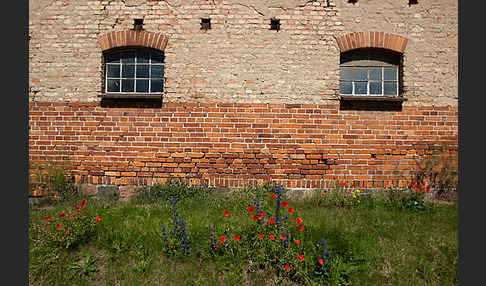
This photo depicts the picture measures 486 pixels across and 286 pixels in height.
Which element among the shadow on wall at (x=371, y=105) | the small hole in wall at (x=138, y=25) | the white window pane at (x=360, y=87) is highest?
the small hole in wall at (x=138, y=25)

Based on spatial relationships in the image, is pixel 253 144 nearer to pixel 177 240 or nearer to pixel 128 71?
pixel 177 240

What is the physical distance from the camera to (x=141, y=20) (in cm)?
452

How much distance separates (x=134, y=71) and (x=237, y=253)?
161 inches

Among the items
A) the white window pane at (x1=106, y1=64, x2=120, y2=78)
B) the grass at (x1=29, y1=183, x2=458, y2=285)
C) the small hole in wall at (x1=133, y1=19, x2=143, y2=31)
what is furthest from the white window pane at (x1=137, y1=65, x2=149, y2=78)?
the grass at (x1=29, y1=183, x2=458, y2=285)

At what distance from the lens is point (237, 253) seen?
9.14 ft

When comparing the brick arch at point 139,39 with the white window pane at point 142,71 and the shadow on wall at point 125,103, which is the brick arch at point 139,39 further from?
the shadow on wall at point 125,103

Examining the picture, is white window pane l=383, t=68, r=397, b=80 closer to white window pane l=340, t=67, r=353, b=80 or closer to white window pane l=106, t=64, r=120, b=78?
white window pane l=340, t=67, r=353, b=80

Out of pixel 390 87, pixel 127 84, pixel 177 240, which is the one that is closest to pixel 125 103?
pixel 127 84

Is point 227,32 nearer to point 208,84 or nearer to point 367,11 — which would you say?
point 208,84

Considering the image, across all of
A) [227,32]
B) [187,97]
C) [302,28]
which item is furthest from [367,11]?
[187,97]

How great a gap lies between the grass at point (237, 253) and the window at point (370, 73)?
242 centimetres

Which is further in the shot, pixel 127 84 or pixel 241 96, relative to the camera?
pixel 127 84

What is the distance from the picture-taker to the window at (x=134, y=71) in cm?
468

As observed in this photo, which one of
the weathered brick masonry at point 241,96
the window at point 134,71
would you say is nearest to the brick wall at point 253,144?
the weathered brick masonry at point 241,96
